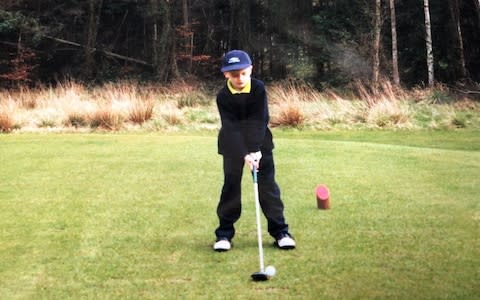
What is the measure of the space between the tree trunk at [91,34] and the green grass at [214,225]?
20346 millimetres

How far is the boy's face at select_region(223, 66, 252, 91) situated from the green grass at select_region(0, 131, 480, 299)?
1054 mm

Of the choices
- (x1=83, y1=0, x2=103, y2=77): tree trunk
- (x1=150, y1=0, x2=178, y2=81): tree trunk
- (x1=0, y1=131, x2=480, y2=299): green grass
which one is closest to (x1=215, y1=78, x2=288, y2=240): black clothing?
(x1=0, y1=131, x2=480, y2=299): green grass

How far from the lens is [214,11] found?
103 ft

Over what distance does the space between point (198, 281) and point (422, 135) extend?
9.39 meters

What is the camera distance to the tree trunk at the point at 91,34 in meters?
28.5

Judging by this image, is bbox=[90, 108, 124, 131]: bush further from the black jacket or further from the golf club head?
the golf club head

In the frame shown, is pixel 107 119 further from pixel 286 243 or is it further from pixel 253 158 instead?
pixel 286 243

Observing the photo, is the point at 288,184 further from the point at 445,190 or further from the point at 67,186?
the point at 67,186

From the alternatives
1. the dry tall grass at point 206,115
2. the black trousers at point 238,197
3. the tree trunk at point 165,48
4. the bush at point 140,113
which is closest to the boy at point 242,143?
Answer: the black trousers at point 238,197

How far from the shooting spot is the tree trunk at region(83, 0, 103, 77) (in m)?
28.5

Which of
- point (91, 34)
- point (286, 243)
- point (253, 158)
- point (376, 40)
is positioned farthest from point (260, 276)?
point (91, 34)

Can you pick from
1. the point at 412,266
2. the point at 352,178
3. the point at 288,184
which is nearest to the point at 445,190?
the point at 352,178

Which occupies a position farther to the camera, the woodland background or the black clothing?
the woodland background

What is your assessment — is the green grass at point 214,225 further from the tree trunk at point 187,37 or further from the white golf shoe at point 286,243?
the tree trunk at point 187,37
